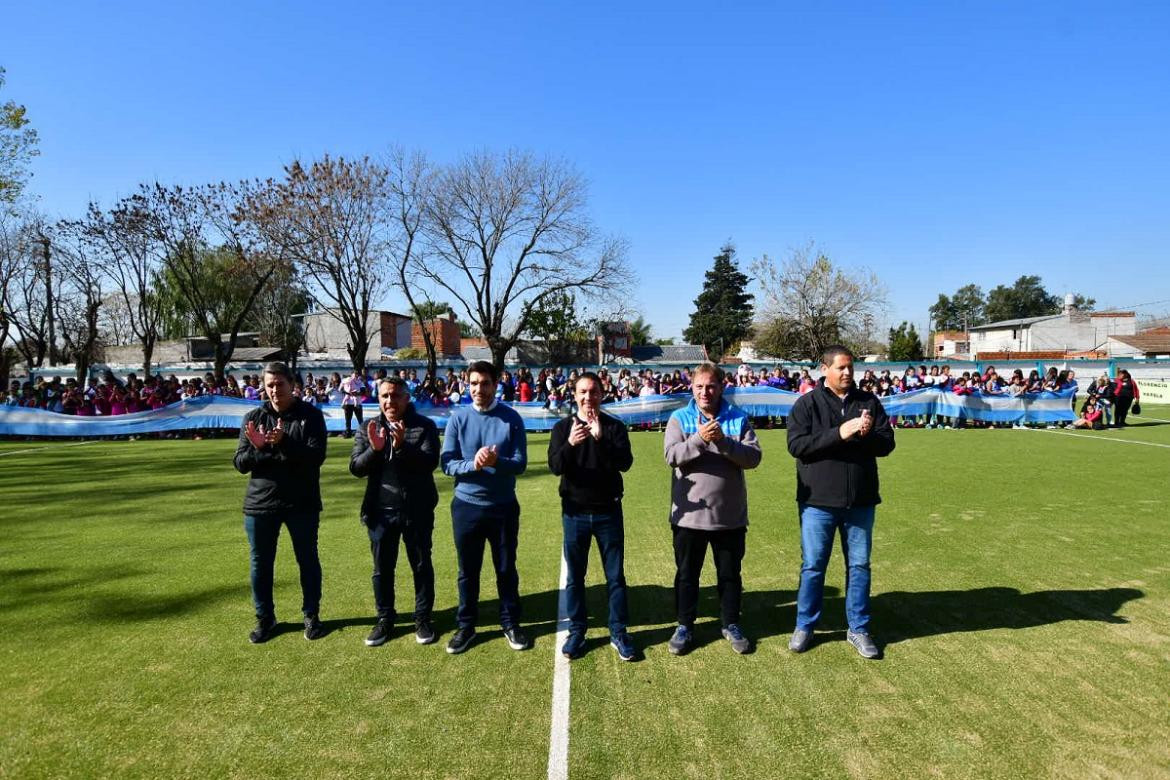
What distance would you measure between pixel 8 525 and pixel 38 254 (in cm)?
3717

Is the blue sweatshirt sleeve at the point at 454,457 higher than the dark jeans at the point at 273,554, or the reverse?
the blue sweatshirt sleeve at the point at 454,457

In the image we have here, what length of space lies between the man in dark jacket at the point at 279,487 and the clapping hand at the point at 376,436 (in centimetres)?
41

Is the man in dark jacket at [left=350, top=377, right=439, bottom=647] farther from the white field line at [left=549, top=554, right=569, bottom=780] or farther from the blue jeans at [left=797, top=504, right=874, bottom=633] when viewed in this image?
the blue jeans at [left=797, top=504, right=874, bottom=633]

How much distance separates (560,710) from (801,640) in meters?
1.74

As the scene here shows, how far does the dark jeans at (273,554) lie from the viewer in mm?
4590

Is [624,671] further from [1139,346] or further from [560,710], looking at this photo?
[1139,346]

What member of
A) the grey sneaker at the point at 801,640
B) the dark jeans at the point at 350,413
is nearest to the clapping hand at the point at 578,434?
the grey sneaker at the point at 801,640

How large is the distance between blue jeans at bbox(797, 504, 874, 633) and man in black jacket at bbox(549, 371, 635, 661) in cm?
125

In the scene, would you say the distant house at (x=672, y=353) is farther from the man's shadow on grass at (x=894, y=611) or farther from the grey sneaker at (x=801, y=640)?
the grey sneaker at (x=801, y=640)

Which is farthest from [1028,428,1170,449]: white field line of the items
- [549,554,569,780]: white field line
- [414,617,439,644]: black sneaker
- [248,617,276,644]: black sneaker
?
[248,617,276,644]: black sneaker

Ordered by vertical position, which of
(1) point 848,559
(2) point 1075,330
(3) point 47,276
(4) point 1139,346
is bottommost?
(1) point 848,559

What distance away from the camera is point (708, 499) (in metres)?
4.32

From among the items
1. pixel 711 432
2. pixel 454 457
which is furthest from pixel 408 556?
pixel 711 432

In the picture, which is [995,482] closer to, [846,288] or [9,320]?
[846,288]
